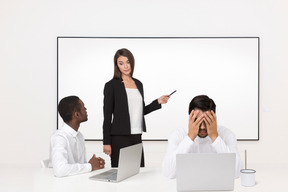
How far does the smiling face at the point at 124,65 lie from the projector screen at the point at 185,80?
1313mm

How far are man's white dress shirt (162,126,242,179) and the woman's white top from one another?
678 mm

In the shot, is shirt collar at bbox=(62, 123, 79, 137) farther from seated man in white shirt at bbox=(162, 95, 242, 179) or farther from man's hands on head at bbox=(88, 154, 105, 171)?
seated man in white shirt at bbox=(162, 95, 242, 179)

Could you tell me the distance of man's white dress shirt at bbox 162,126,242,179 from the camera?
1.98m

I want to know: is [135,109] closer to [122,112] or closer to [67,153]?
[122,112]

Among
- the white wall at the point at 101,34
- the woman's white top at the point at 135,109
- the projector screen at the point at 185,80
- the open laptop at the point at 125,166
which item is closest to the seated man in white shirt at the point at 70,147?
the open laptop at the point at 125,166

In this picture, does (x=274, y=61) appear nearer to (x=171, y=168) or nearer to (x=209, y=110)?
(x=209, y=110)

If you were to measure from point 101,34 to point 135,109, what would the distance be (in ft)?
5.92

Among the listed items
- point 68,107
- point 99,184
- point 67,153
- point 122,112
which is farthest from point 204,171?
point 122,112

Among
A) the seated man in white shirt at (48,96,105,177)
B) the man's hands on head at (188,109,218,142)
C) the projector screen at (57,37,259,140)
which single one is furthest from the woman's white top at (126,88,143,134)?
the projector screen at (57,37,259,140)

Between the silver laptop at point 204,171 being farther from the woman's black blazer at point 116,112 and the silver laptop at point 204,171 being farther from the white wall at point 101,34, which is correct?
the white wall at point 101,34

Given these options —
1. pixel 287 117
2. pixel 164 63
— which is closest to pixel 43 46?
pixel 164 63

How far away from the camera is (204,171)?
5.42 feet

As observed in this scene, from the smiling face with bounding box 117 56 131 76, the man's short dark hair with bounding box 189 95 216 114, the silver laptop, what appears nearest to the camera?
the silver laptop

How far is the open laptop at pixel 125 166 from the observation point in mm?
1856
